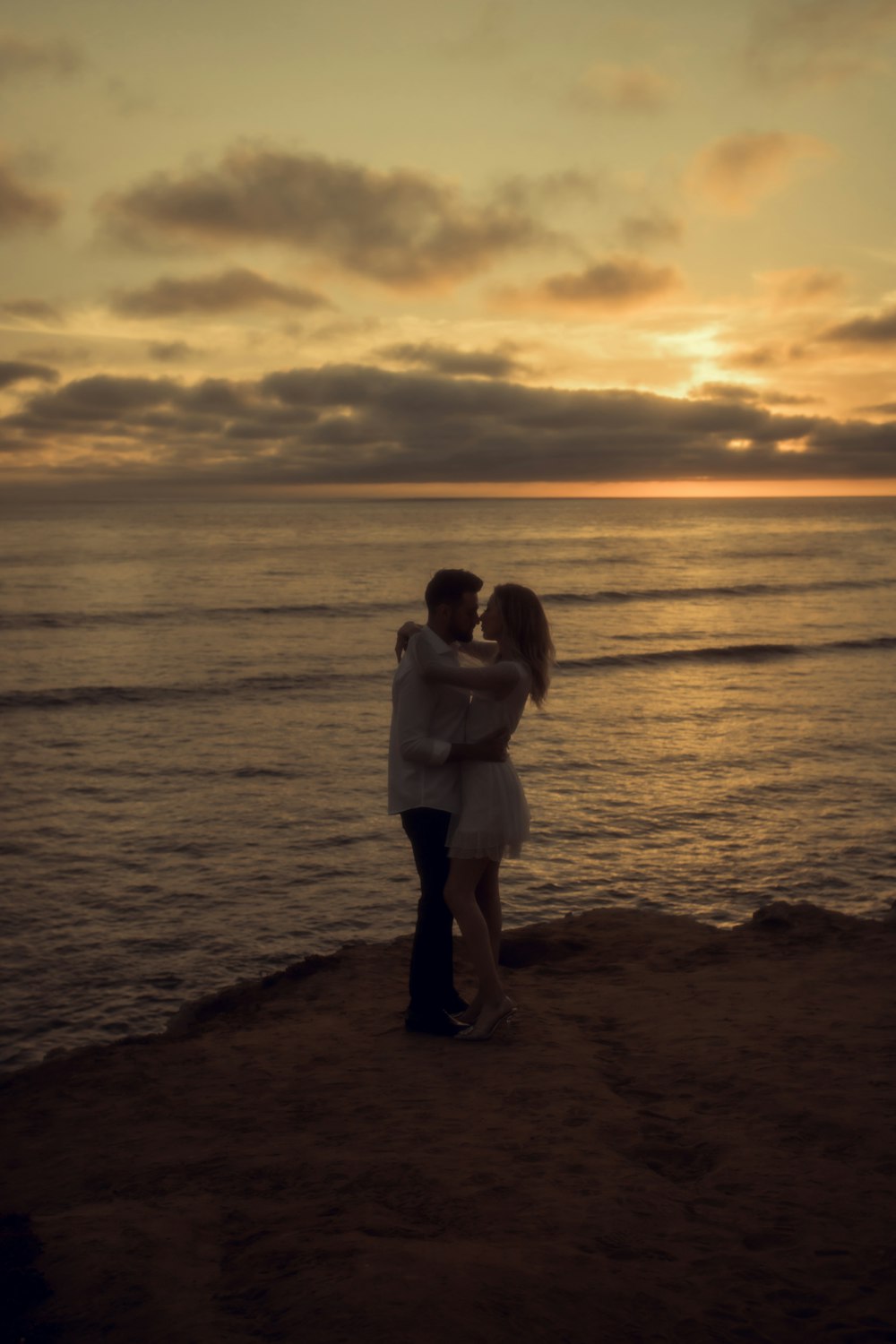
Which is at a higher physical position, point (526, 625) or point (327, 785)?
point (526, 625)

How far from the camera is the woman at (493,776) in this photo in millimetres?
5410

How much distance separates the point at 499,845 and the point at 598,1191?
188 centimetres

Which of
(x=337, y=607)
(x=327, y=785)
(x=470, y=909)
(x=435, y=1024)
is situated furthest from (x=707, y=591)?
(x=470, y=909)

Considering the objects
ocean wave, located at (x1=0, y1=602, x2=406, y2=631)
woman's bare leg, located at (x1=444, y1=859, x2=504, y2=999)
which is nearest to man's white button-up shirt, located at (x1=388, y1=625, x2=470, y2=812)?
woman's bare leg, located at (x1=444, y1=859, x2=504, y2=999)

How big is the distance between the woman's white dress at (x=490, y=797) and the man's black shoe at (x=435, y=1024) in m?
0.97

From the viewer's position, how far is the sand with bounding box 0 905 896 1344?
3.16m

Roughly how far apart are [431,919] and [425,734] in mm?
1049

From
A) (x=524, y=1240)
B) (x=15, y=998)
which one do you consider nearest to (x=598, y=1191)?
(x=524, y=1240)

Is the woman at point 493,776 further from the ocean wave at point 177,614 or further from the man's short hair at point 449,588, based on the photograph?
the ocean wave at point 177,614

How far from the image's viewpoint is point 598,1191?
395 centimetres

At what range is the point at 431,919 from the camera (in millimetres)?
5664

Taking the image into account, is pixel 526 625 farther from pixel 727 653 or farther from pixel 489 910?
pixel 727 653

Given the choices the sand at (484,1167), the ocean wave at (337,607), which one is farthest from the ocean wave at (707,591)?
the sand at (484,1167)

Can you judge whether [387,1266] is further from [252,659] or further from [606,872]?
[252,659]
